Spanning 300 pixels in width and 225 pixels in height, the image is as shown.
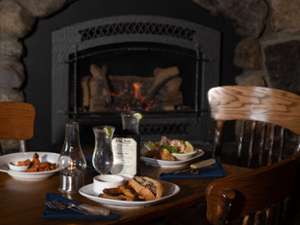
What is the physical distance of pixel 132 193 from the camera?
→ 1284 millimetres

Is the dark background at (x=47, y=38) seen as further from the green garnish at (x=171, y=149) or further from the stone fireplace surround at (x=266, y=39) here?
the green garnish at (x=171, y=149)

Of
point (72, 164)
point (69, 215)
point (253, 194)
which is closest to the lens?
point (253, 194)

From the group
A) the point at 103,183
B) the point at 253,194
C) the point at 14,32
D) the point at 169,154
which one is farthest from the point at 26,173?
the point at 14,32

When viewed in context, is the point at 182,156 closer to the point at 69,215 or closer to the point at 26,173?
the point at 26,173

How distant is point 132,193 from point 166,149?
0.46 metres

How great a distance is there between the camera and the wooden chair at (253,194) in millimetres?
924

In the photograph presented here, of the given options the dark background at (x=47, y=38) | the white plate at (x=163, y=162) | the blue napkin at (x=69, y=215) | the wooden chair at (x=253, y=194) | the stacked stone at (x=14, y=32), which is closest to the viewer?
the wooden chair at (x=253, y=194)

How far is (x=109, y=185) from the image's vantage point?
1.32m

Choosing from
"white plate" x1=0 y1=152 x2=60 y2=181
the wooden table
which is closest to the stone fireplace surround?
"white plate" x1=0 y1=152 x2=60 y2=181

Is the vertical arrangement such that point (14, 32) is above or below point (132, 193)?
above

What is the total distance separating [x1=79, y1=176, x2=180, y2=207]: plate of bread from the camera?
124 centimetres

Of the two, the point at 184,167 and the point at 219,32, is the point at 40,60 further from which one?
the point at 184,167

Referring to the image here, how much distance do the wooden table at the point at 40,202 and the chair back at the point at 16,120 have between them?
0.41 metres

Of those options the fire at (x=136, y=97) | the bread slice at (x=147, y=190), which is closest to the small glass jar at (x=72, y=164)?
the bread slice at (x=147, y=190)
